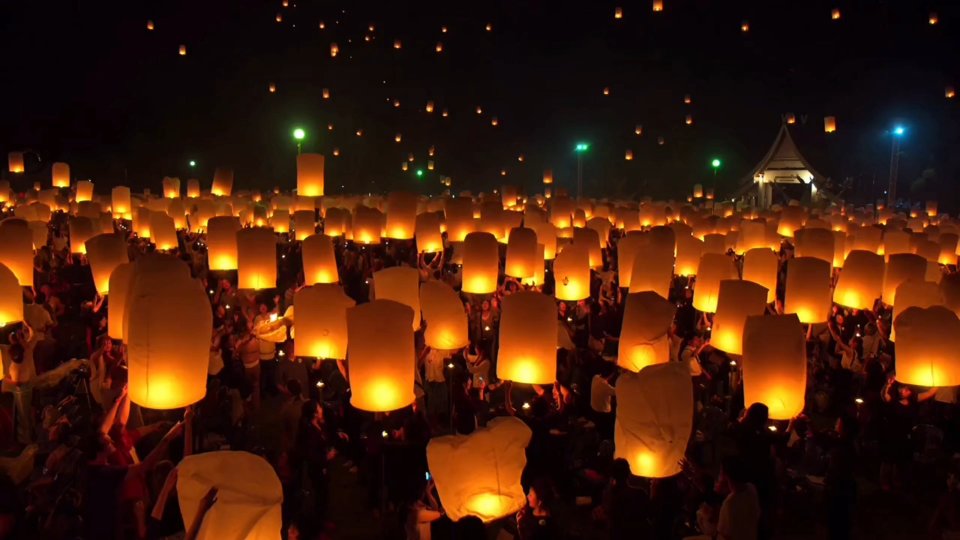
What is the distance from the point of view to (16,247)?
9.20 m

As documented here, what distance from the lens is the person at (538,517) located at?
3837mm

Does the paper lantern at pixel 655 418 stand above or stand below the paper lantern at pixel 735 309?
below

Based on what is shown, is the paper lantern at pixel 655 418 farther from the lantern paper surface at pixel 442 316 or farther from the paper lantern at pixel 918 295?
the paper lantern at pixel 918 295

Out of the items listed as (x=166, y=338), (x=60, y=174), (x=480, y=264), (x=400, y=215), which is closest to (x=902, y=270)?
(x=480, y=264)

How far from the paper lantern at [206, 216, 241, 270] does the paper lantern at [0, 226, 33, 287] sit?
7.01ft

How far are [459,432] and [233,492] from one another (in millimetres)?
2397

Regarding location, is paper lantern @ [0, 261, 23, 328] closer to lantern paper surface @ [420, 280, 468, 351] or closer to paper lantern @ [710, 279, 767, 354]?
lantern paper surface @ [420, 280, 468, 351]

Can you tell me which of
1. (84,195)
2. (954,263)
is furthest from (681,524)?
(84,195)

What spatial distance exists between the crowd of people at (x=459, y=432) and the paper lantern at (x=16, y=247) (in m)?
0.53

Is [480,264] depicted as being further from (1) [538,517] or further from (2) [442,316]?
(1) [538,517]

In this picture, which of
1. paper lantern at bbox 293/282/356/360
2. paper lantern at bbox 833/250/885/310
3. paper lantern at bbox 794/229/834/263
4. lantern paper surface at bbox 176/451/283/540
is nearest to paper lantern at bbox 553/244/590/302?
paper lantern at bbox 833/250/885/310

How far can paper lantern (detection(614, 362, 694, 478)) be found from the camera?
4.50 m

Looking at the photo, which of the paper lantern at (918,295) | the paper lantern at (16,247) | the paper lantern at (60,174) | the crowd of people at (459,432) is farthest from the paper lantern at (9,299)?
the paper lantern at (60,174)

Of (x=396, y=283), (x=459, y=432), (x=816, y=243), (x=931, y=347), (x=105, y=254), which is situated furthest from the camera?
(x=816, y=243)
